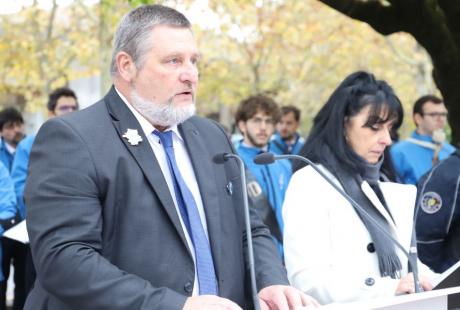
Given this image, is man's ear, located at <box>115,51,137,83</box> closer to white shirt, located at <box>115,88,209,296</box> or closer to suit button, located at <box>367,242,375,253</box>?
white shirt, located at <box>115,88,209,296</box>

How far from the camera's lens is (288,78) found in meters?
34.5

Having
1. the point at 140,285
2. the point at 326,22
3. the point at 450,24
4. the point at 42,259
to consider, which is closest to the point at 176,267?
the point at 140,285

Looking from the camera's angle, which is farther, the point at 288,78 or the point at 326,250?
the point at 288,78

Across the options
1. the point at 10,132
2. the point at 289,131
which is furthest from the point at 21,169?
the point at 289,131

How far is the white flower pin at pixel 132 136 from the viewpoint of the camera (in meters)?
2.91

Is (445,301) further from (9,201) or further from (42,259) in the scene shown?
(9,201)

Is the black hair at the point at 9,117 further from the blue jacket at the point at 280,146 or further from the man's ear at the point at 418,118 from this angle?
the man's ear at the point at 418,118

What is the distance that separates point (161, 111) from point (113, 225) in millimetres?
494

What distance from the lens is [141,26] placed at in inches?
118

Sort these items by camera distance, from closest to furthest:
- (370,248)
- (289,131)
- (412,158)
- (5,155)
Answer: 1. (370,248)
2. (412,158)
3. (5,155)
4. (289,131)

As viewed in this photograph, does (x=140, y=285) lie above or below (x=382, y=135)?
below

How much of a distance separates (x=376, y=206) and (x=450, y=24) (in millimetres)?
2626

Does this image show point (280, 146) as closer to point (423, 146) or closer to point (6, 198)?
point (423, 146)

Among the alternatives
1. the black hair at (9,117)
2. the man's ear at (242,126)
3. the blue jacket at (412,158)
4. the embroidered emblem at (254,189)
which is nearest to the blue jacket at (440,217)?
the embroidered emblem at (254,189)
